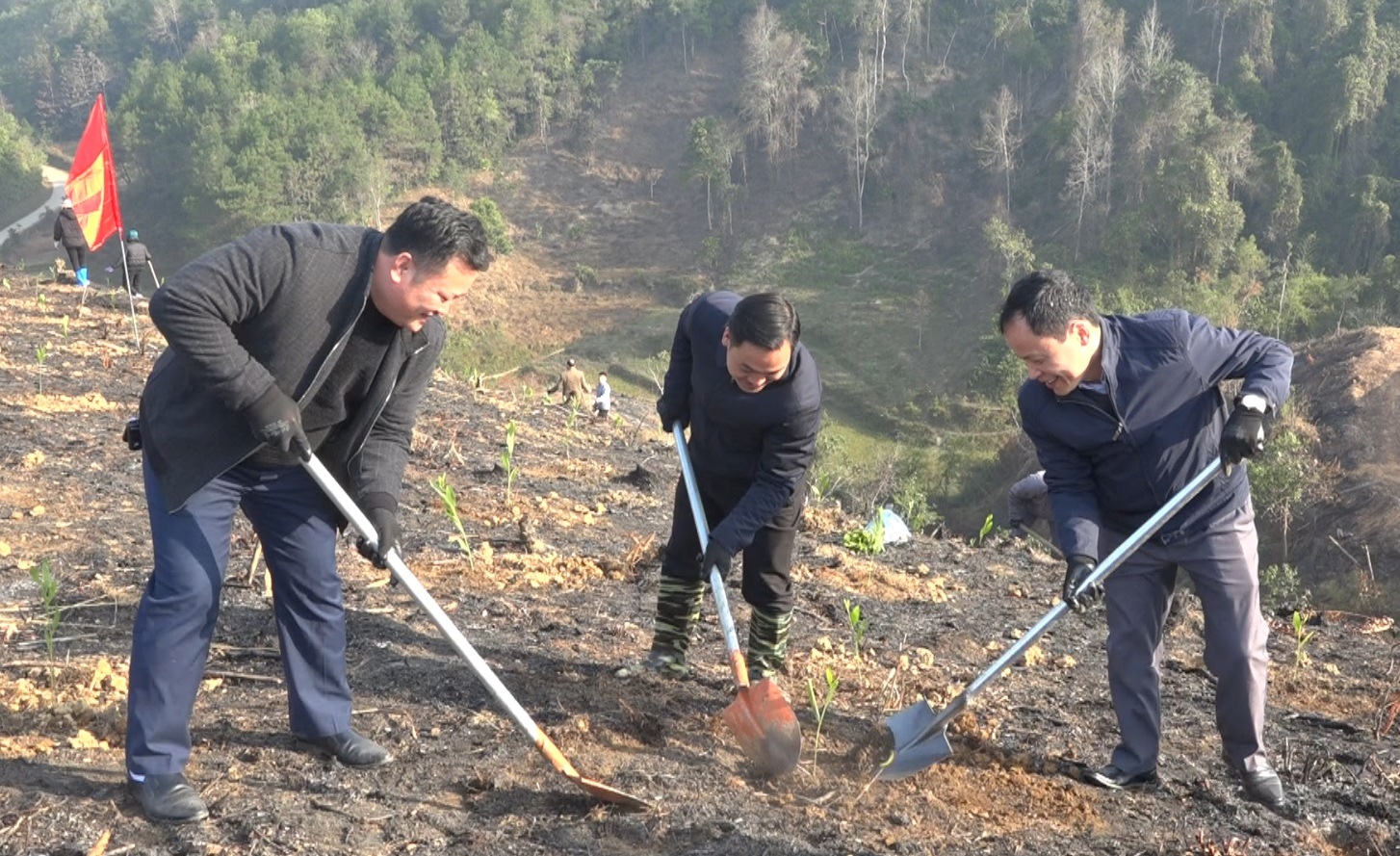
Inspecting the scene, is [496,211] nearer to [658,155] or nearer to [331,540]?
[658,155]

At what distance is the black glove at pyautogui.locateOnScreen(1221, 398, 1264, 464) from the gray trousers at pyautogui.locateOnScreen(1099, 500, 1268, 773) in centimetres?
28

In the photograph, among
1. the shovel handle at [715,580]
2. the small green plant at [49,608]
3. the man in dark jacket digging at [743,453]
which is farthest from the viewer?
the small green plant at [49,608]

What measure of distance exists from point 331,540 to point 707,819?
1.36 m

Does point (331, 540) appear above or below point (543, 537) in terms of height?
above

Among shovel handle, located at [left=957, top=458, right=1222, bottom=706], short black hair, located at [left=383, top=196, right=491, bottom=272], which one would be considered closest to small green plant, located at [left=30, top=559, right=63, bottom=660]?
short black hair, located at [left=383, top=196, right=491, bottom=272]

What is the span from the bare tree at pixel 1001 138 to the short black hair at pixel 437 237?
41.9 m

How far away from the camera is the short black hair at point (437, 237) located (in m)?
3.22

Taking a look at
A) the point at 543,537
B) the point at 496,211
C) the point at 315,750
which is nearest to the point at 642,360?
the point at 496,211

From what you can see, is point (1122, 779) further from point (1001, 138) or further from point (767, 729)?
point (1001, 138)

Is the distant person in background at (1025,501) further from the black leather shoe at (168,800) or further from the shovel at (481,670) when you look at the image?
the black leather shoe at (168,800)

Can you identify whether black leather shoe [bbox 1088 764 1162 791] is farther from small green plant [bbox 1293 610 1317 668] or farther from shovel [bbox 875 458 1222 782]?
small green plant [bbox 1293 610 1317 668]

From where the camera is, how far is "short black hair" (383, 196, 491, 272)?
10.6 feet

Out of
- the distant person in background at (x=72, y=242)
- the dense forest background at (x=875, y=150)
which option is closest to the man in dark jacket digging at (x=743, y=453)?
the distant person in background at (x=72, y=242)

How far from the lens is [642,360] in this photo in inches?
1485
